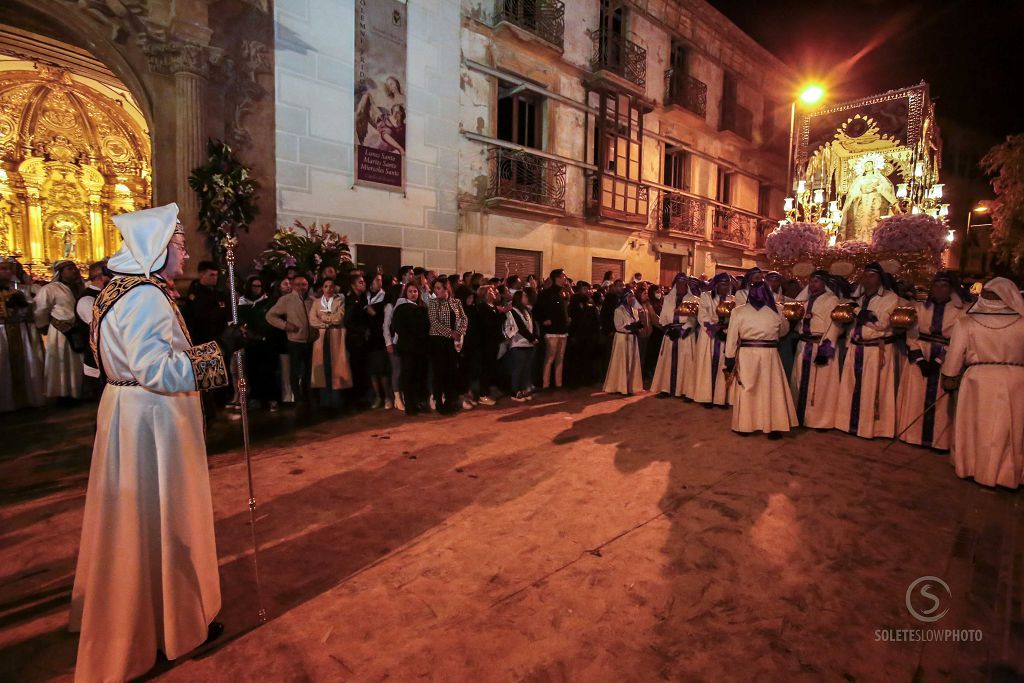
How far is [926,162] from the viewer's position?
1138cm

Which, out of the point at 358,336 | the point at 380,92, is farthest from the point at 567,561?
the point at 380,92

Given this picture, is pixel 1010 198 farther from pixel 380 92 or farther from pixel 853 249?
pixel 380 92

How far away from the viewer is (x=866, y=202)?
476 inches

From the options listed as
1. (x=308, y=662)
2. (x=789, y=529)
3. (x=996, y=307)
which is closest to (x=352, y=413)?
(x=308, y=662)

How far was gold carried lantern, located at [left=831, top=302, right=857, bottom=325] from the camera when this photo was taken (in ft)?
21.1

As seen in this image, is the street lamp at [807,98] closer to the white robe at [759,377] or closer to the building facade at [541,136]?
the building facade at [541,136]

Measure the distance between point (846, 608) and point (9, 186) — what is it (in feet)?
62.9

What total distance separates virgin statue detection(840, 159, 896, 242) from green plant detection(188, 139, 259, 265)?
A: 1378cm

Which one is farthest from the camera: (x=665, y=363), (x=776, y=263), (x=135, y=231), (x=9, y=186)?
(x=9, y=186)

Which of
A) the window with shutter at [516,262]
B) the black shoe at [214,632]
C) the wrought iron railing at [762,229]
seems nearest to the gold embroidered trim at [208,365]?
the black shoe at [214,632]

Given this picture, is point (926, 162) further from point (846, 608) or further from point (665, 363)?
point (846, 608)

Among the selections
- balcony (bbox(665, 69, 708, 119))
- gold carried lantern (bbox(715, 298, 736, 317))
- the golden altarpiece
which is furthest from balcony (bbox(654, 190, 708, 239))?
the golden altarpiece

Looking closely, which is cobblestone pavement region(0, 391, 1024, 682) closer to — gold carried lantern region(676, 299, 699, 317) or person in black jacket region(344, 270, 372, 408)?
person in black jacket region(344, 270, 372, 408)

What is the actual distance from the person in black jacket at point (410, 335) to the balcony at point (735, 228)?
17.0 m
